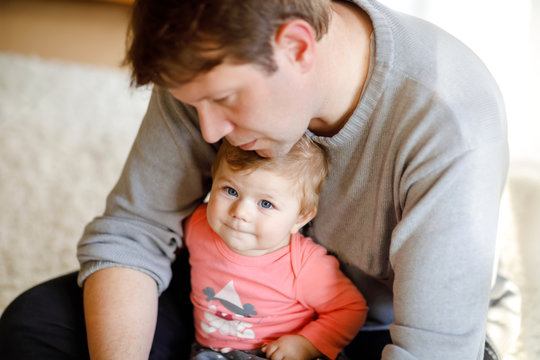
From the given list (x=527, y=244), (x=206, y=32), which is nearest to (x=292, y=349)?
(x=206, y=32)

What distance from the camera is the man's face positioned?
28.8 inches

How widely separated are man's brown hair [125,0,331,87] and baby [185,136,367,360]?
0.26m

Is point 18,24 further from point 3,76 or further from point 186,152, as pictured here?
point 186,152

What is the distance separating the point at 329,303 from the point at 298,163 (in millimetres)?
268

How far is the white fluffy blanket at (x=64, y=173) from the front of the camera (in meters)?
1.72

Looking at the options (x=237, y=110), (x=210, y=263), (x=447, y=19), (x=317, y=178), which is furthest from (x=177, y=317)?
(x=447, y=19)

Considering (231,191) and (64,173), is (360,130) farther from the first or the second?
(64,173)

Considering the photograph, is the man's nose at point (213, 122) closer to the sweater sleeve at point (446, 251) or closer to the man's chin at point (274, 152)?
the man's chin at point (274, 152)

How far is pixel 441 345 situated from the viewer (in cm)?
83

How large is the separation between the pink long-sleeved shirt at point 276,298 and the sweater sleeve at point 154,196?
3.5 inches

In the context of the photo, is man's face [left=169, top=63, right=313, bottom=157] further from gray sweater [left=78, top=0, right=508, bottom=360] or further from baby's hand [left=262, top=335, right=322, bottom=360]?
baby's hand [left=262, top=335, right=322, bottom=360]

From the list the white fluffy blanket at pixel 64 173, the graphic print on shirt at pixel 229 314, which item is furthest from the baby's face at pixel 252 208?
the white fluffy blanket at pixel 64 173

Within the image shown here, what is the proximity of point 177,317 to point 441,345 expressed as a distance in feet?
1.76

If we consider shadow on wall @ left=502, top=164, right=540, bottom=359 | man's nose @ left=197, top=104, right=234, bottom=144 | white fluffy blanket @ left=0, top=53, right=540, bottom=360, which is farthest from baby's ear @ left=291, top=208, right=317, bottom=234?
shadow on wall @ left=502, top=164, right=540, bottom=359
